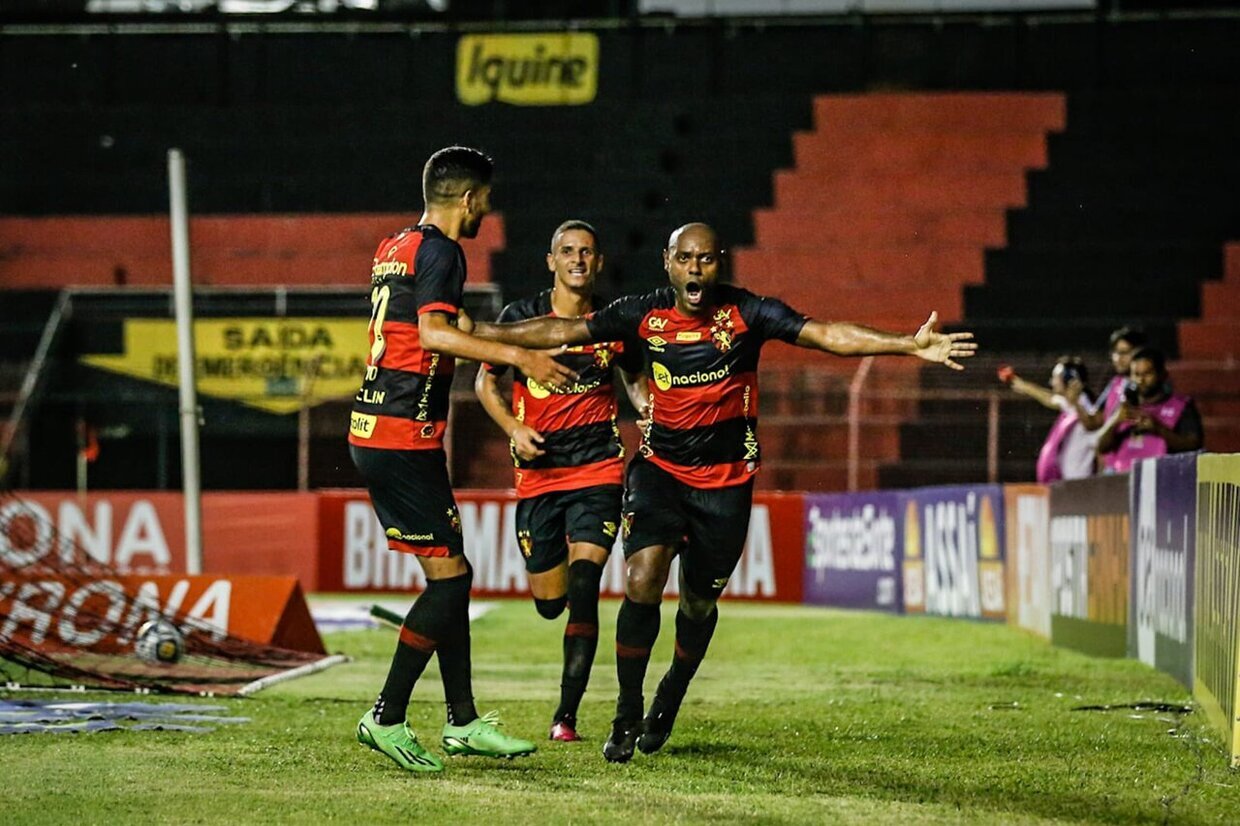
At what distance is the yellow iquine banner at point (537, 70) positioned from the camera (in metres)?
29.1

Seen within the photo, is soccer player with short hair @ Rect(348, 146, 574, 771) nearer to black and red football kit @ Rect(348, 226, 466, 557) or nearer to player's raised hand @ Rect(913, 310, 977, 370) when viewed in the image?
black and red football kit @ Rect(348, 226, 466, 557)

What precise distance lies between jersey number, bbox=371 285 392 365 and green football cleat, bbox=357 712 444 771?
1.39 meters

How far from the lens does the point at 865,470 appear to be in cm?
2309

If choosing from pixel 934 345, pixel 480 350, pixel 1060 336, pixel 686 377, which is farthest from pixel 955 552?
pixel 480 350

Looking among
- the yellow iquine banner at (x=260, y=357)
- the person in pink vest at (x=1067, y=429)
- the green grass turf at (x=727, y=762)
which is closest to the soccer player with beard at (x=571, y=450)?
the green grass turf at (x=727, y=762)

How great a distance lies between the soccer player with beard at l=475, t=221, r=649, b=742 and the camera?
9.20 metres

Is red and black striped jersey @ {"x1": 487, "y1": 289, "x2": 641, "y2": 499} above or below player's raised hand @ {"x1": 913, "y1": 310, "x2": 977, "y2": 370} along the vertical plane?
below

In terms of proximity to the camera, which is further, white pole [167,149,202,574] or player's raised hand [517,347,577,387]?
white pole [167,149,202,574]

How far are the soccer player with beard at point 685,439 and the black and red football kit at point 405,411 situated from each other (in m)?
0.54

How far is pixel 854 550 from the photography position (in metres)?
20.6

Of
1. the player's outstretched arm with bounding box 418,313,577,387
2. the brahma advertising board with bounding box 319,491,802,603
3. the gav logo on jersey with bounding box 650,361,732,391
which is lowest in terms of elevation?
the brahma advertising board with bounding box 319,491,802,603

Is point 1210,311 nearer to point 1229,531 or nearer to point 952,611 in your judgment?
→ point 952,611

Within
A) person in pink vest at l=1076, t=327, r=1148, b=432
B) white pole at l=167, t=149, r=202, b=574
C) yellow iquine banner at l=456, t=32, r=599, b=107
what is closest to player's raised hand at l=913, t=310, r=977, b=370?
person in pink vest at l=1076, t=327, r=1148, b=432

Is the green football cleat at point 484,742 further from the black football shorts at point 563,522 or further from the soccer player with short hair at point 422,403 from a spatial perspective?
the black football shorts at point 563,522
